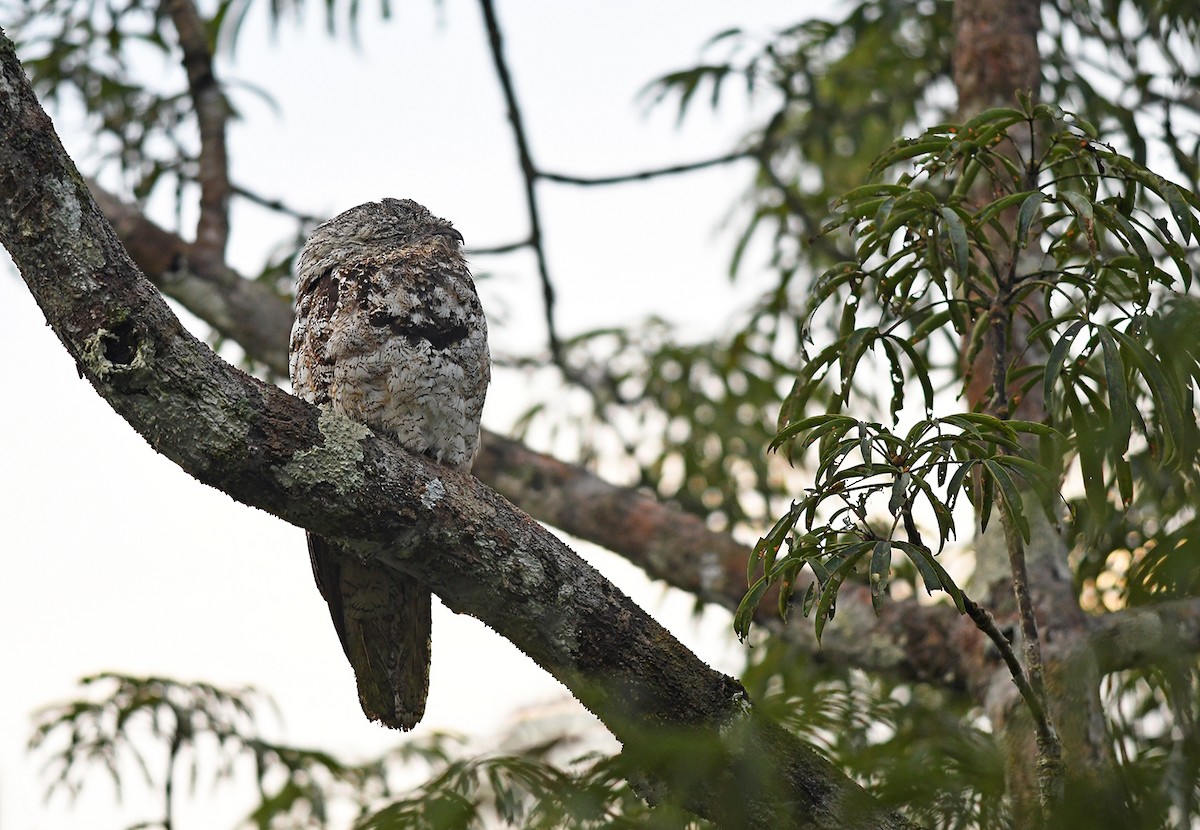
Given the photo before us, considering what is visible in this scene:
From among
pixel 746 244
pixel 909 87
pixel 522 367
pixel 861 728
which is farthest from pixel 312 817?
pixel 909 87

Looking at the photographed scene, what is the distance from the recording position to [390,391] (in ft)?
10.4

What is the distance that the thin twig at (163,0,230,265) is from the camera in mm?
5379

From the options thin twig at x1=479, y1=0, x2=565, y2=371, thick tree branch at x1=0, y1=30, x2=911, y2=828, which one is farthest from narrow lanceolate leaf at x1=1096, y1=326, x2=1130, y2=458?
thin twig at x1=479, y1=0, x2=565, y2=371

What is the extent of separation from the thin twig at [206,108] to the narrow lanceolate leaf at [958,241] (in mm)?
3773

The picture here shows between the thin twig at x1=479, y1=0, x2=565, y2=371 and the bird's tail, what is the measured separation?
2.14 metres

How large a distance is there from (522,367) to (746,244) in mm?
1250

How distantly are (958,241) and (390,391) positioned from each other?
151cm

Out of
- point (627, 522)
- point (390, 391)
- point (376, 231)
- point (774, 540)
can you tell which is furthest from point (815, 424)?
point (627, 522)

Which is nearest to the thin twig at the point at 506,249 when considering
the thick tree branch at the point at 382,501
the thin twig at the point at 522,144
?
the thin twig at the point at 522,144

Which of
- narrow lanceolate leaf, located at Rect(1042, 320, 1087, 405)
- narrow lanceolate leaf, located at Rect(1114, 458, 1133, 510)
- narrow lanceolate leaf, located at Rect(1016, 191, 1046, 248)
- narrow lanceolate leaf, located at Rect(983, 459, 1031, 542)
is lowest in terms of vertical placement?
narrow lanceolate leaf, located at Rect(983, 459, 1031, 542)

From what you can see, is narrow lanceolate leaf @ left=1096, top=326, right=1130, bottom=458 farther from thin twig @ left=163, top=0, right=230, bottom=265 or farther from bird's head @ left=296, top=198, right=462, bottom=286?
thin twig @ left=163, top=0, right=230, bottom=265

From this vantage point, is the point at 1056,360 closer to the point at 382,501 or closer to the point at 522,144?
the point at 382,501

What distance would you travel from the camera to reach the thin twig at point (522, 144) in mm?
4621

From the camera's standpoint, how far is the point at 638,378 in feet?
20.3
